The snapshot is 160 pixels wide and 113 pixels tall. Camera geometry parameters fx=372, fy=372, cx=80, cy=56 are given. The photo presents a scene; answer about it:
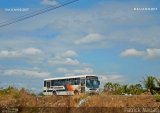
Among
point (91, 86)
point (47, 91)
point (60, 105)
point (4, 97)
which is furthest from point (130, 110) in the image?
point (47, 91)

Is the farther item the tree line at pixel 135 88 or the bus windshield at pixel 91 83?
the bus windshield at pixel 91 83

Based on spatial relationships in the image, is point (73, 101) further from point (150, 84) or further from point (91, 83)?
point (91, 83)

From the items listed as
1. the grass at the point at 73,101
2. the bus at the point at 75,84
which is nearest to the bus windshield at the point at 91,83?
the bus at the point at 75,84

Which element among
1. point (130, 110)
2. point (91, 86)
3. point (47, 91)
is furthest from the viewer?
point (47, 91)

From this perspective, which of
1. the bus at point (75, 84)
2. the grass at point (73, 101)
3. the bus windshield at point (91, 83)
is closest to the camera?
the grass at point (73, 101)

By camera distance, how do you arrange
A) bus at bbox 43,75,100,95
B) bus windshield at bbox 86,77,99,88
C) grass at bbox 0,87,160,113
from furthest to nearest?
1. bus windshield at bbox 86,77,99,88
2. bus at bbox 43,75,100,95
3. grass at bbox 0,87,160,113

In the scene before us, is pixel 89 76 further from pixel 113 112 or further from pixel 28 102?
pixel 113 112

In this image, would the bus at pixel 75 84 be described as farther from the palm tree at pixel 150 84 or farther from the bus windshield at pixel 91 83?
the palm tree at pixel 150 84

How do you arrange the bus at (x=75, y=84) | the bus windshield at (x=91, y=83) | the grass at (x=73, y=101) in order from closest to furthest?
1. the grass at (x=73, y=101)
2. the bus at (x=75, y=84)
3. the bus windshield at (x=91, y=83)

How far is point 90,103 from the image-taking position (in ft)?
77.7

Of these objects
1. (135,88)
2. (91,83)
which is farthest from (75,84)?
(135,88)

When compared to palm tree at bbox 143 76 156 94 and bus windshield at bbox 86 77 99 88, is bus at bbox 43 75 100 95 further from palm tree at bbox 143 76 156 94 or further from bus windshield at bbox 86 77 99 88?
palm tree at bbox 143 76 156 94

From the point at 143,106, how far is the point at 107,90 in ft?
24.6

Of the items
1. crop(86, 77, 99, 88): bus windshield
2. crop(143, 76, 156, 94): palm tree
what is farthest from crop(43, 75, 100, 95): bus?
crop(143, 76, 156, 94): palm tree
